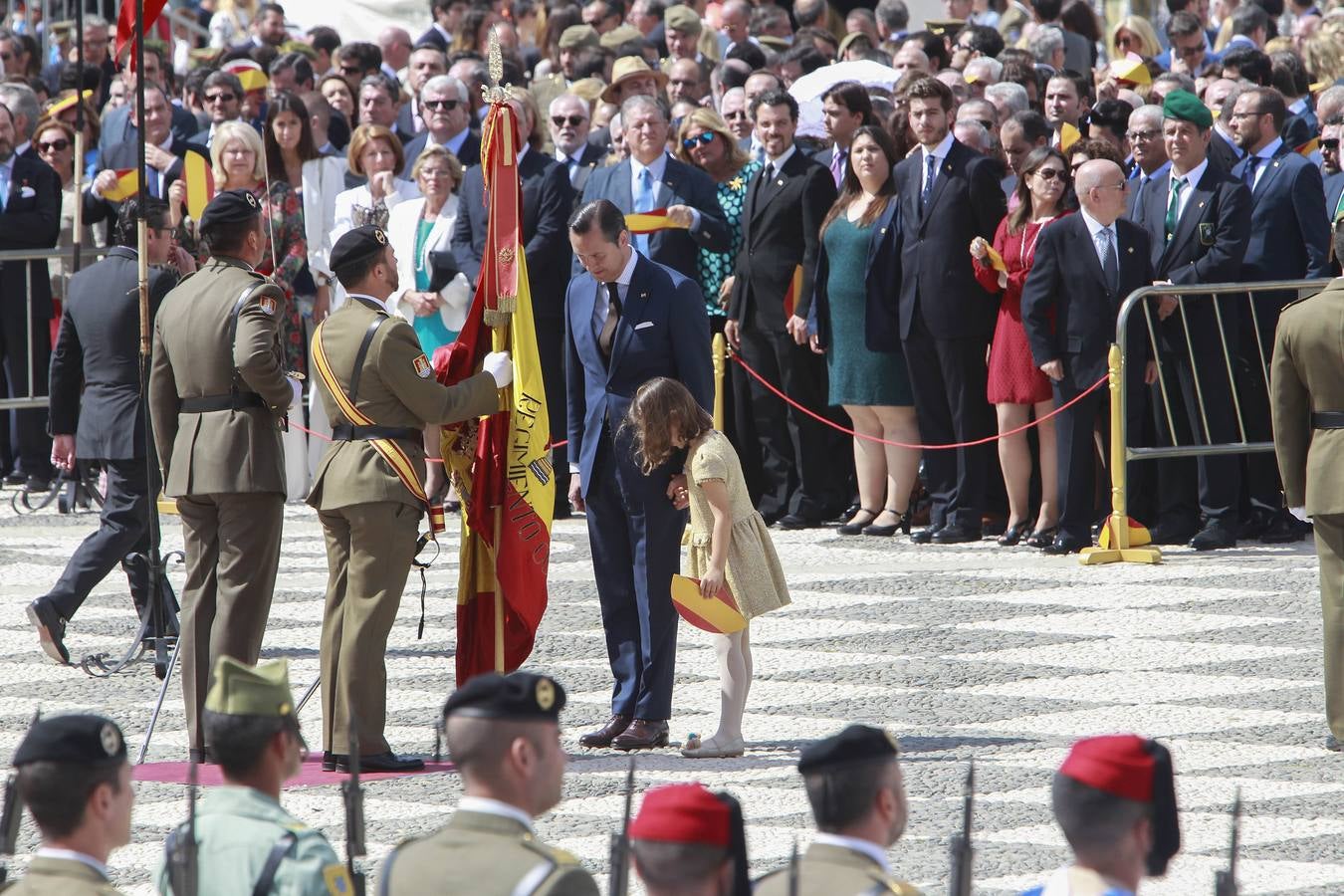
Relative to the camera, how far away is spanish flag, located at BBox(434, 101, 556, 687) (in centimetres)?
893

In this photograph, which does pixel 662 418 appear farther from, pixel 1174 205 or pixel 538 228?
pixel 538 228

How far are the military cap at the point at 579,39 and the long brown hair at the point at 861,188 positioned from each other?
534 cm

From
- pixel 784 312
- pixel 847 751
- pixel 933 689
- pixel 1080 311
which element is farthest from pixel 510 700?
pixel 784 312

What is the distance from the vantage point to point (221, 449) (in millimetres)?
8633

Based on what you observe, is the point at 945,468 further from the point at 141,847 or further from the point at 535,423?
the point at 141,847

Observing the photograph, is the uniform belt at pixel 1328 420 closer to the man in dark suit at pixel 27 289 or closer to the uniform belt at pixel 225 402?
the uniform belt at pixel 225 402

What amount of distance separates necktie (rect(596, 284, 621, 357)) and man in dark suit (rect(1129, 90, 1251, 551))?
15.7 ft

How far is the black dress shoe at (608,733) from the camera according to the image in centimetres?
869

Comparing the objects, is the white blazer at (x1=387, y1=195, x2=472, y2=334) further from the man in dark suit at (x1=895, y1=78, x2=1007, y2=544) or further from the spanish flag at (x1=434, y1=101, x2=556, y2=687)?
the spanish flag at (x1=434, y1=101, x2=556, y2=687)

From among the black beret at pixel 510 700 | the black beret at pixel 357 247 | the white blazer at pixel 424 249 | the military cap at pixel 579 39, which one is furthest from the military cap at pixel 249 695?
the military cap at pixel 579 39

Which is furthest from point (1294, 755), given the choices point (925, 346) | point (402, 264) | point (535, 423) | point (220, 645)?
point (402, 264)

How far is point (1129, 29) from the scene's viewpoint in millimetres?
18000

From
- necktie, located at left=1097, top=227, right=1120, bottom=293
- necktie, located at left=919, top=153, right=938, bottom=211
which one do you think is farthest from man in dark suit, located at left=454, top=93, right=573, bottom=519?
necktie, located at left=1097, top=227, right=1120, bottom=293

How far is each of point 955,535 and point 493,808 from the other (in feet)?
30.7
